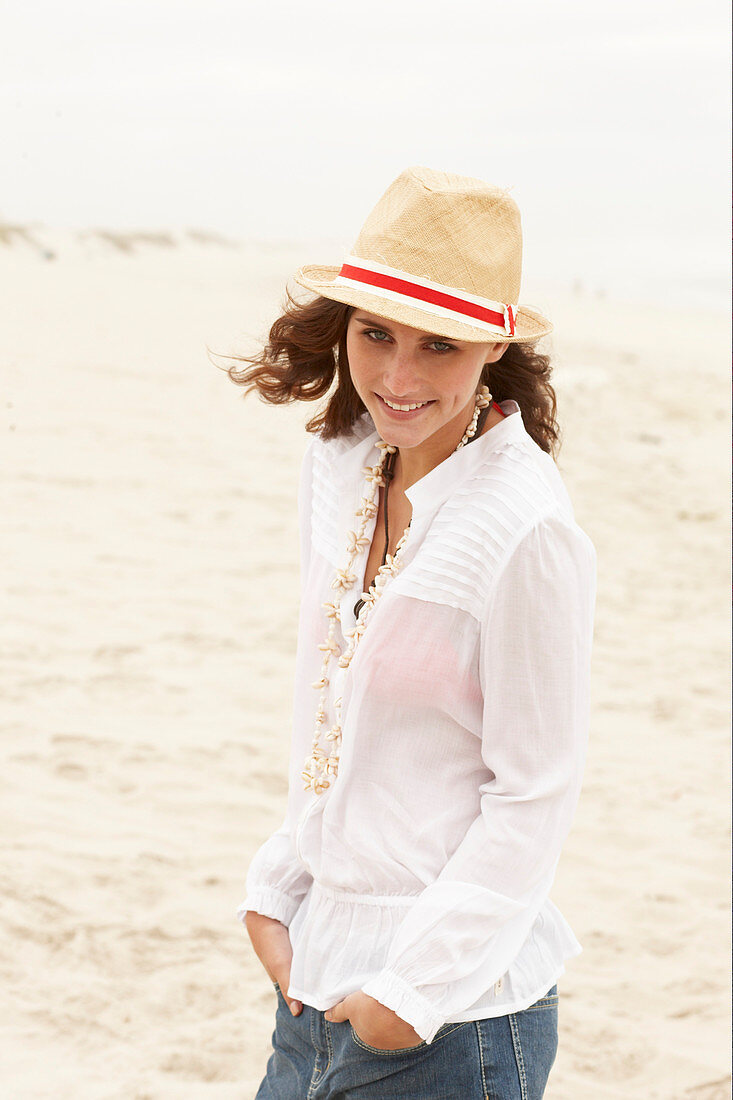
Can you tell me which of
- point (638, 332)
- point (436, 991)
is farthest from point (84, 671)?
point (638, 332)

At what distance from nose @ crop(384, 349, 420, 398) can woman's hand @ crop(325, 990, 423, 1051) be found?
762mm

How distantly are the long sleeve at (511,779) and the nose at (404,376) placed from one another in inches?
9.7

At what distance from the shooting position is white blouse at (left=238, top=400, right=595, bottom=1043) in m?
1.46

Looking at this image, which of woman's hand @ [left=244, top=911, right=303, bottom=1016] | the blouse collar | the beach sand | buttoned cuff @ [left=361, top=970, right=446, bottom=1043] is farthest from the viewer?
the beach sand

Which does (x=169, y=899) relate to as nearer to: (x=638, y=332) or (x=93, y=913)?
(x=93, y=913)

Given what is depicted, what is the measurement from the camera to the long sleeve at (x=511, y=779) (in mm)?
1448

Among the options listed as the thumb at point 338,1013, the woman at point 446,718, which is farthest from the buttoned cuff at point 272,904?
the thumb at point 338,1013

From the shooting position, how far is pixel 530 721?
147 cm

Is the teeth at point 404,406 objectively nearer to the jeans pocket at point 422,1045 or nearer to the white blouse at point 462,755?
the white blouse at point 462,755

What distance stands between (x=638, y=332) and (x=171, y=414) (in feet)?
54.4

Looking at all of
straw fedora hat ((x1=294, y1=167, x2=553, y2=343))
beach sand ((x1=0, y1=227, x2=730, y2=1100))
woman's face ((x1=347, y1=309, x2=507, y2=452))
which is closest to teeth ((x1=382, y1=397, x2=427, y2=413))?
woman's face ((x1=347, y1=309, x2=507, y2=452))

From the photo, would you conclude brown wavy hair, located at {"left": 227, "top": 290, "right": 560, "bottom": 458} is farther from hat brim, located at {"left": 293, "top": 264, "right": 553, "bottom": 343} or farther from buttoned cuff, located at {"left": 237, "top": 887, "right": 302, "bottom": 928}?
buttoned cuff, located at {"left": 237, "top": 887, "right": 302, "bottom": 928}

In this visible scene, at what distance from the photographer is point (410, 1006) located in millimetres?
1448

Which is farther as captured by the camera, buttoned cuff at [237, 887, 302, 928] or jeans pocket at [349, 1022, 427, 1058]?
buttoned cuff at [237, 887, 302, 928]
